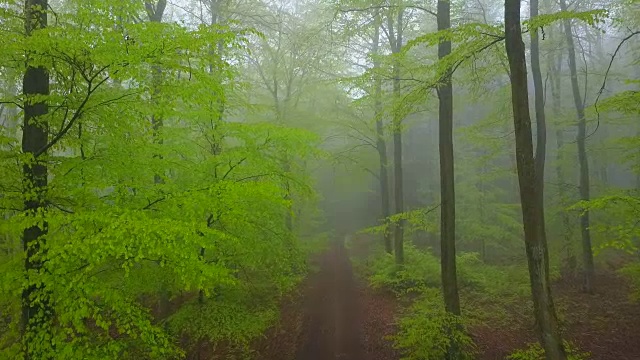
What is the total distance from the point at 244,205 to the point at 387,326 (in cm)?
669

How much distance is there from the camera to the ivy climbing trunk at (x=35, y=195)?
468cm

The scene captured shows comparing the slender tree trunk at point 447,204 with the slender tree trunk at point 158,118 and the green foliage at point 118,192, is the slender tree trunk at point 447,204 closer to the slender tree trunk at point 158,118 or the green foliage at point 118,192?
the green foliage at point 118,192

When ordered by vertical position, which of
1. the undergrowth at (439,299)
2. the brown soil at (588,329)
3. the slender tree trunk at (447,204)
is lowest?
the brown soil at (588,329)

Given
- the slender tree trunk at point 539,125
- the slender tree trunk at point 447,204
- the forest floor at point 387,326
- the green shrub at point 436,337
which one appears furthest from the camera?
the slender tree trunk at point 539,125

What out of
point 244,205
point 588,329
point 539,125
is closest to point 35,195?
point 244,205

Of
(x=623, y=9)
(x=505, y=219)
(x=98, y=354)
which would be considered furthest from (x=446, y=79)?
(x=623, y=9)

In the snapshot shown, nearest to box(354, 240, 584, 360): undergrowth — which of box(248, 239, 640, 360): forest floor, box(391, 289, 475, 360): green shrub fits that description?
box(391, 289, 475, 360): green shrub

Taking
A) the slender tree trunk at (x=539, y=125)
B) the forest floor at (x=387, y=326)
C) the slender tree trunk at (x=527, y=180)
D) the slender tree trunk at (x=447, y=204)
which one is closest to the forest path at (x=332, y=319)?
the forest floor at (x=387, y=326)

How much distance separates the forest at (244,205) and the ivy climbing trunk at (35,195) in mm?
36

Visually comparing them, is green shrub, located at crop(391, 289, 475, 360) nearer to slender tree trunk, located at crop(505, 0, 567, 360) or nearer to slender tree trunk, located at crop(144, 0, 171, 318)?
slender tree trunk, located at crop(505, 0, 567, 360)

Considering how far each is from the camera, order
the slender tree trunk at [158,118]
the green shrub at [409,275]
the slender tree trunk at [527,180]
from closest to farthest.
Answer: the slender tree trunk at [158,118]
the slender tree trunk at [527,180]
the green shrub at [409,275]

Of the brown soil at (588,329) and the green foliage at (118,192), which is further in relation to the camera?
the brown soil at (588,329)

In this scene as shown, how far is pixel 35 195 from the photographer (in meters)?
5.24

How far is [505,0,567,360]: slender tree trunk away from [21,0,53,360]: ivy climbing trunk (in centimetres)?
721
